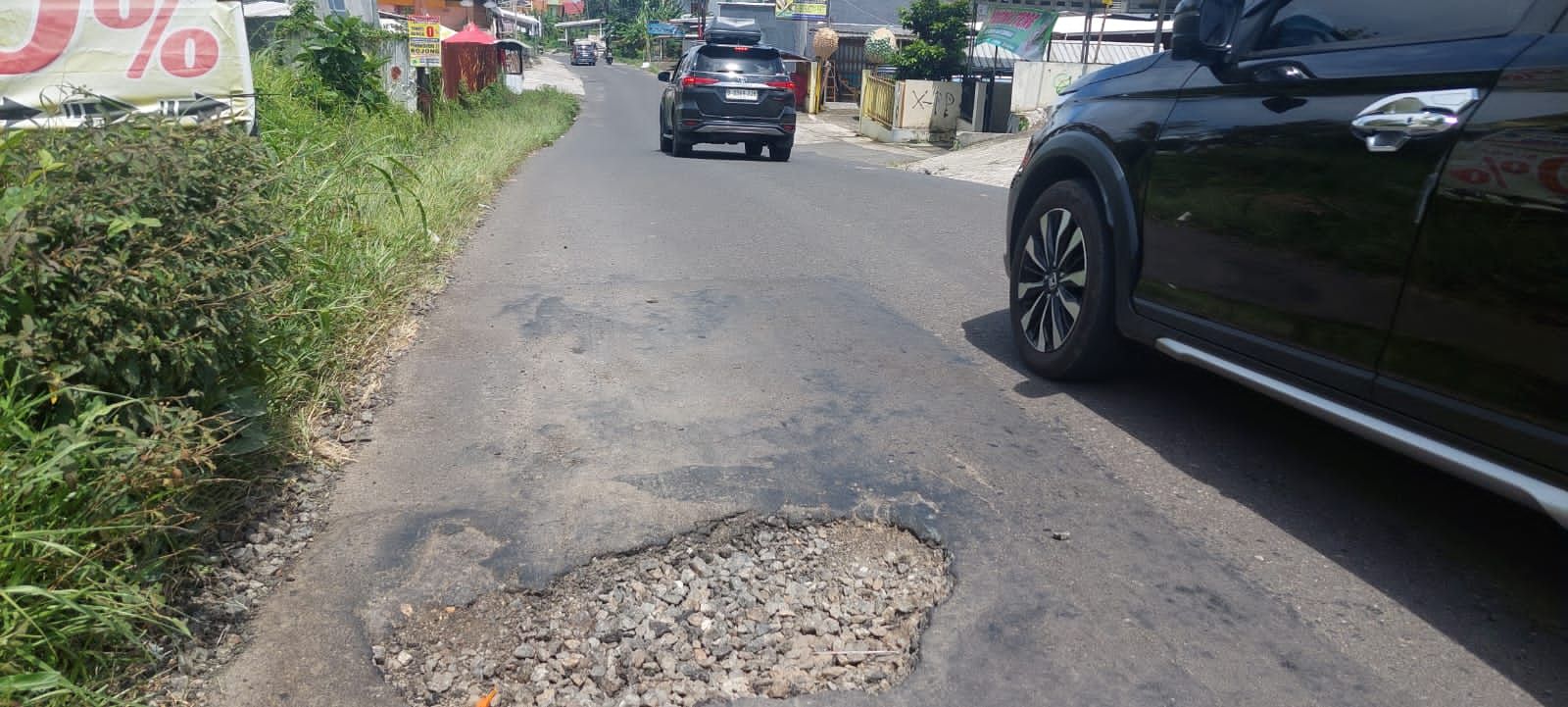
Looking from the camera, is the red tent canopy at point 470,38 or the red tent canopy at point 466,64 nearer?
the red tent canopy at point 466,64

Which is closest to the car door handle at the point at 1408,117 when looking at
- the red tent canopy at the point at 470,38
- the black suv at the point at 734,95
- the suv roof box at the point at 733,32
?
the black suv at the point at 734,95

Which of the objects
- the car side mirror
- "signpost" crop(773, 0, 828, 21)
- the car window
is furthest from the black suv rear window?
"signpost" crop(773, 0, 828, 21)

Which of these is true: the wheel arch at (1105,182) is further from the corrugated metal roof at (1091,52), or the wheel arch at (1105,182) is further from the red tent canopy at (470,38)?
the corrugated metal roof at (1091,52)

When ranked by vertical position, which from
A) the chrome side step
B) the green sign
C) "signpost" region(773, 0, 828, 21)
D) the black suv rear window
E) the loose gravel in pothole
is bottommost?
the loose gravel in pothole

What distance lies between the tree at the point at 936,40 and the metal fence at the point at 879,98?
92 cm

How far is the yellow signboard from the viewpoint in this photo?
51.2 ft

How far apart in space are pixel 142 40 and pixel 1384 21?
4.88 m

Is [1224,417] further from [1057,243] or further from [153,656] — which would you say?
[153,656]

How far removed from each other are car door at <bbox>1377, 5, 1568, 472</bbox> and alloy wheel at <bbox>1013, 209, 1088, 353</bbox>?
1.57m

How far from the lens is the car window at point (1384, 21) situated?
2.92 m

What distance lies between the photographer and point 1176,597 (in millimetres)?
2879

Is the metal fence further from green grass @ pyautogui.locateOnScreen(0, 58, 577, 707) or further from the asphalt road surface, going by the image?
green grass @ pyautogui.locateOnScreen(0, 58, 577, 707)

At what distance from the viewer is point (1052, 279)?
460 centimetres

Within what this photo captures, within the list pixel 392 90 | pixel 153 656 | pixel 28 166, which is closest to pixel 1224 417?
pixel 153 656
